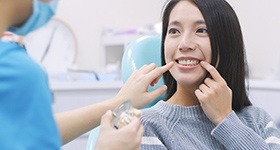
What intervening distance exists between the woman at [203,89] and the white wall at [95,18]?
6.87ft

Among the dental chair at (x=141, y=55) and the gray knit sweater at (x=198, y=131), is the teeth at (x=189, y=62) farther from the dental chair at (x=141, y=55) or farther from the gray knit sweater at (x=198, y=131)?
the dental chair at (x=141, y=55)

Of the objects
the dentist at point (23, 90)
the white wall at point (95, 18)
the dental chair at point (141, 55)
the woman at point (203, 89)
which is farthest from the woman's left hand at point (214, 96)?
the white wall at point (95, 18)

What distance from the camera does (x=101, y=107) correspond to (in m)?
1.02

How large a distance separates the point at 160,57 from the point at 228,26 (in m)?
0.35

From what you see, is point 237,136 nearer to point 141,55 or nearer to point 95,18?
point 141,55

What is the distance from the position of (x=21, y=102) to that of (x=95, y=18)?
9.69 feet

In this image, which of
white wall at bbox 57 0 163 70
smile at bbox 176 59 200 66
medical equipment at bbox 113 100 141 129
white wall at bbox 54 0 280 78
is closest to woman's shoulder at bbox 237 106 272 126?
smile at bbox 176 59 200 66

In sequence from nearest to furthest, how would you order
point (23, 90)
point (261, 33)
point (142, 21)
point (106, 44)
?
point (23, 90)
point (261, 33)
point (106, 44)
point (142, 21)

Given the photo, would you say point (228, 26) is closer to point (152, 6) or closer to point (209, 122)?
point (209, 122)

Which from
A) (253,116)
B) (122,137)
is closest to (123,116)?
(122,137)

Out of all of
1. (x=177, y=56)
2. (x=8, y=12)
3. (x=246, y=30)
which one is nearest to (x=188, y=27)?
(x=177, y=56)

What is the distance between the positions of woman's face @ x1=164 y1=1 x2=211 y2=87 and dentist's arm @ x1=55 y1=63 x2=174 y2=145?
6 centimetres

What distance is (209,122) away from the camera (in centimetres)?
131

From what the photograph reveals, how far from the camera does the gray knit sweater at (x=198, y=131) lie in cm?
121
